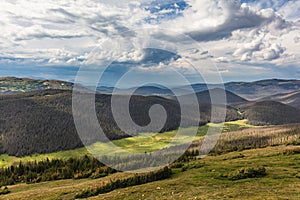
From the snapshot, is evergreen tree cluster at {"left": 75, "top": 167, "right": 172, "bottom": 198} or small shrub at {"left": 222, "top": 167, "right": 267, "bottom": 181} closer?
evergreen tree cluster at {"left": 75, "top": 167, "right": 172, "bottom": 198}

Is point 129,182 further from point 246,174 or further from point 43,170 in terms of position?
point 43,170

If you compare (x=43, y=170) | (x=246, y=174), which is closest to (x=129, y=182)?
(x=246, y=174)

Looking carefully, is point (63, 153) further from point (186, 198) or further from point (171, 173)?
point (186, 198)

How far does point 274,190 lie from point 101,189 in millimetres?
16616

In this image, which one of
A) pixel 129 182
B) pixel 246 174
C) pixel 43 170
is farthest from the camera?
pixel 43 170

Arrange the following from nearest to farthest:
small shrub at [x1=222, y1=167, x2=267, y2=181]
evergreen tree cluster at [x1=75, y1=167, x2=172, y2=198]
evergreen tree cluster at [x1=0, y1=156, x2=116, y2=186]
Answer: evergreen tree cluster at [x1=75, y1=167, x2=172, y2=198] < small shrub at [x1=222, y1=167, x2=267, y2=181] < evergreen tree cluster at [x1=0, y1=156, x2=116, y2=186]

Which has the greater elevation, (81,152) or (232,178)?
(232,178)

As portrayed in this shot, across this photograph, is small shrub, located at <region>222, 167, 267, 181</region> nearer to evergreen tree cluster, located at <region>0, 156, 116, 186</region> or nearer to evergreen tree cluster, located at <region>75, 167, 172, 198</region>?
evergreen tree cluster, located at <region>75, 167, 172, 198</region>

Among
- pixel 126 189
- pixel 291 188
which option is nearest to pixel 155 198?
pixel 126 189

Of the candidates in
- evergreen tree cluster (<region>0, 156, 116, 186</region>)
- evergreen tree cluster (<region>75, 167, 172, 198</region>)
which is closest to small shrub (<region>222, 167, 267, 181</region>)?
evergreen tree cluster (<region>75, 167, 172, 198</region>)

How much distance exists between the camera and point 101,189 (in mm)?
28000

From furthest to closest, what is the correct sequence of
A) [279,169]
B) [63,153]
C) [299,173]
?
1. [63,153]
2. [279,169]
3. [299,173]

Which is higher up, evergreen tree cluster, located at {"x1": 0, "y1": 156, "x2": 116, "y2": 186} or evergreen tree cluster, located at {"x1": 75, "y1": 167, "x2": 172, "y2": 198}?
evergreen tree cluster, located at {"x1": 75, "y1": 167, "x2": 172, "y2": 198}

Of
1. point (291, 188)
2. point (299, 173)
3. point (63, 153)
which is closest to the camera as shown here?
point (291, 188)
